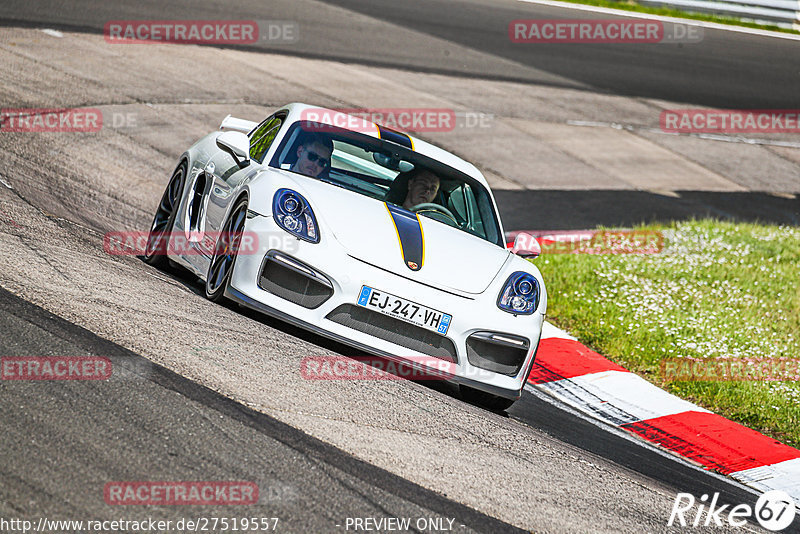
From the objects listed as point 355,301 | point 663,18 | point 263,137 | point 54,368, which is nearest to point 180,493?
point 54,368

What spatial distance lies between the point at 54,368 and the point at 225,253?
5.93 feet

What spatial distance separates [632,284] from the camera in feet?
29.8

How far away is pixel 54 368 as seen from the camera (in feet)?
13.4

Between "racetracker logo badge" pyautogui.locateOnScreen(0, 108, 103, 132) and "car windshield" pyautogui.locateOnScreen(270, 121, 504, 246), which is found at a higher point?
"car windshield" pyautogui.locateOnScreen(270, 121, 504, 246)

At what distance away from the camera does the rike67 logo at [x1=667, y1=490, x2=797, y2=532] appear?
181 inches

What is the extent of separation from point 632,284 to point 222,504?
6.31 meters

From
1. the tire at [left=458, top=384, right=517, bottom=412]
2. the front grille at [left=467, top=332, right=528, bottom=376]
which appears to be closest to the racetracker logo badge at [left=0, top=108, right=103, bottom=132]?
the tire at [left=458, top=384, right=517, bottom=412]

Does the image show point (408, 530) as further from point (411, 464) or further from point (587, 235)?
point (587, 235)

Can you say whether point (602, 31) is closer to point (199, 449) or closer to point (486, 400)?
point (486, 400)

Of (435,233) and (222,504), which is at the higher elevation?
(435,233)

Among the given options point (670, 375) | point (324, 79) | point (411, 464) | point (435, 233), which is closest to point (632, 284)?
point (670, 375)

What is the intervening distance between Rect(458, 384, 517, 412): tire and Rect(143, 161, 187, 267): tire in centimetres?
248

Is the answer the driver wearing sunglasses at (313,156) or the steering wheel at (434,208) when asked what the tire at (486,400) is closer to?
the steering wheel at (434,208)

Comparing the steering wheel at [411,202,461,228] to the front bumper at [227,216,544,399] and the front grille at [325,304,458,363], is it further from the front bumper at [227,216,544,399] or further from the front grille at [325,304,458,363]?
the front grille at [325,304,458,363]
